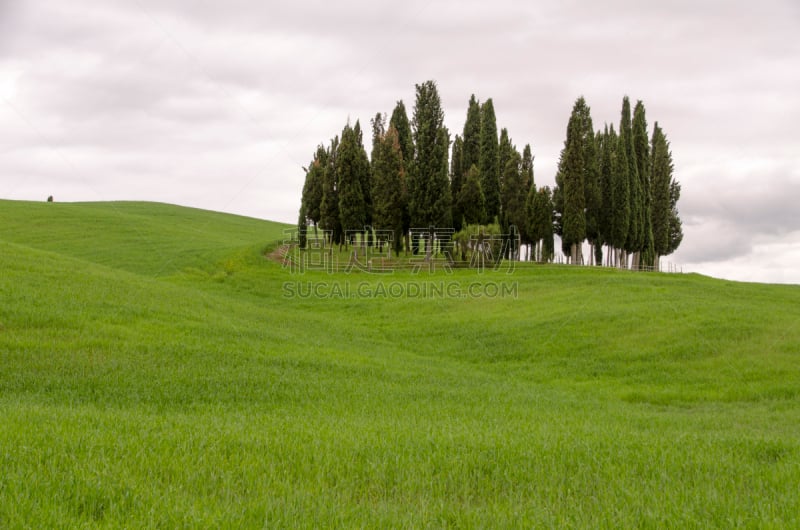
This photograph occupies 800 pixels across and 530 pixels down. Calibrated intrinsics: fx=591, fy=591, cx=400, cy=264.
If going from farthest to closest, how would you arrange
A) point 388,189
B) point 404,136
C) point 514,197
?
point 404,136 < point 514,197 < point 388,189

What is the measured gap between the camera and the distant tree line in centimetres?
4725

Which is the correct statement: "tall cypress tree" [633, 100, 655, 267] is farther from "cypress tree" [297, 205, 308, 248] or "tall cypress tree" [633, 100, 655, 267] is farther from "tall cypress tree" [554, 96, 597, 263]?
"cypress tree" [297, 205, 308, 248]

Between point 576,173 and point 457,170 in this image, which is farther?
point 457,170

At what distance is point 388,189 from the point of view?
48.2 m

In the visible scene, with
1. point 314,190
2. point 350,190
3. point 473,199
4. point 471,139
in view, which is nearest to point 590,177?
point 473,199

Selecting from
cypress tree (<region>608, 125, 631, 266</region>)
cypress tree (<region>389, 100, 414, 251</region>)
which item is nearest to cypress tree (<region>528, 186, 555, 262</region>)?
cypress tree (<region>608, 125, 631, 266</region>)

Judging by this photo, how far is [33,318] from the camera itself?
48.9ft

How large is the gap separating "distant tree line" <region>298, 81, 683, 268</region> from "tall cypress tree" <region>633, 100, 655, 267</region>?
0.31ft

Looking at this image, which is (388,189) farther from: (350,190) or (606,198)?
(606,198)

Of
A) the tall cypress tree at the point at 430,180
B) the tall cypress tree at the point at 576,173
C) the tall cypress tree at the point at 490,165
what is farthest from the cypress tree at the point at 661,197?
the tall cypress tree at the point at 430,180

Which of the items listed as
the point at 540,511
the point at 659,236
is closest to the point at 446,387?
the point at 540,511

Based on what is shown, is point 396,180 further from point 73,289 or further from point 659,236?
point 73,289

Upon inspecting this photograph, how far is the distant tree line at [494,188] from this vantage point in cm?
4725

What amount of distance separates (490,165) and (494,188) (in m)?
2.06
